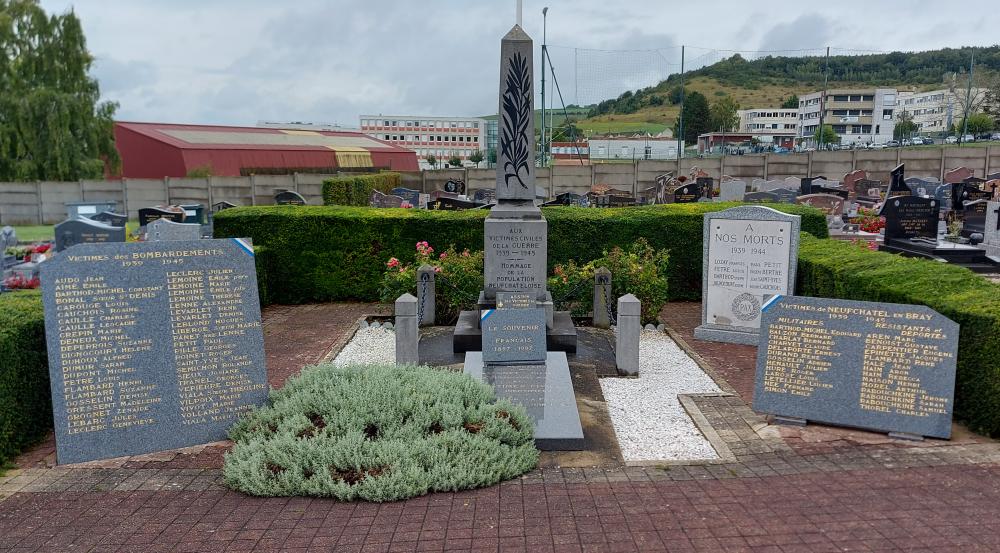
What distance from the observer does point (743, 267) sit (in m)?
10.2

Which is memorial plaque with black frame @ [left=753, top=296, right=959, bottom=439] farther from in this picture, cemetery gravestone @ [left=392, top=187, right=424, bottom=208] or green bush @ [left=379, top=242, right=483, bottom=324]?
cemetery gravestone @ [left=392, top=187, right=424, bottom=208]

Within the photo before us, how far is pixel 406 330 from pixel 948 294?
598cm

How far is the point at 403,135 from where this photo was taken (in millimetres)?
102375

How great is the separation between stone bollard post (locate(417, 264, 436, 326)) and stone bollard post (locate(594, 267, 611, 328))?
263cm

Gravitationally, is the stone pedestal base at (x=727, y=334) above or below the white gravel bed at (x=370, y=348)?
above

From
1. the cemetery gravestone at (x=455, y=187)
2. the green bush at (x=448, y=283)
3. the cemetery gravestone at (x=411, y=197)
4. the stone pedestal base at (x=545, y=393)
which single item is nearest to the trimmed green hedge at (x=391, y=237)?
the green bush at (x=448, y=283)

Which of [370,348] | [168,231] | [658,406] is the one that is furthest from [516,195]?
[168,231]

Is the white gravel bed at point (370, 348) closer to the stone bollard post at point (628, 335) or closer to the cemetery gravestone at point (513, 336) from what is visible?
the cemetery gravestone at point (513, 336)

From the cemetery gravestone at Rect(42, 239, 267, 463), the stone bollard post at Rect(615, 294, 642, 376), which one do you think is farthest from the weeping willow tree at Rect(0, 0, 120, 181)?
the stone bollard post at Rect(615, 294, 642, 376)

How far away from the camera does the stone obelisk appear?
9.38 metres

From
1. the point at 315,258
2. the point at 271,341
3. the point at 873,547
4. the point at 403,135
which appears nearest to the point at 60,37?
the point at 315,258

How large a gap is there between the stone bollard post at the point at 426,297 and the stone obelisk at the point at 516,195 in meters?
1.58

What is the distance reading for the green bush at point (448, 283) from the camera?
11.2m

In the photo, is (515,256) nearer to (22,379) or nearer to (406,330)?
(406,330)
